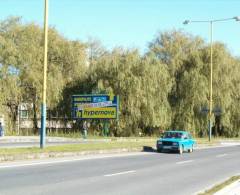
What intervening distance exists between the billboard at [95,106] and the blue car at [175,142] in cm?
1188

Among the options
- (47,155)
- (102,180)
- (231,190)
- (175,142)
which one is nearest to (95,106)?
(175,142)

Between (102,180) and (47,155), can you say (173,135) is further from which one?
(102,180)

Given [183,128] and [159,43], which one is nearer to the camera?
[183,128]

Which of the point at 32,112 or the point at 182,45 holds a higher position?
the point at 182,45

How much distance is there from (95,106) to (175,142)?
15066 millimetres

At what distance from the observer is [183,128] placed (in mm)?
55219

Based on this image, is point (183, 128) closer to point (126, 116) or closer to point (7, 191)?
point (126, 116)

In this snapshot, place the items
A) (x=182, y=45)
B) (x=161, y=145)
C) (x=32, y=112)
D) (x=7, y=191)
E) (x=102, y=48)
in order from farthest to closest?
1. (x=102, y=48)
2. (x=182, y=45)
3. (x=32, y=112)
4. (x=161, y=145)
5. (x=7, y=191)

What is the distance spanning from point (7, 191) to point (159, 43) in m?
50.6

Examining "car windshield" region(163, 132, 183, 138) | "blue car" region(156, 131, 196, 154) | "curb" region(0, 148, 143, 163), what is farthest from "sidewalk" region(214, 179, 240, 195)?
"car windshield" region(163, 132, 183, 138)

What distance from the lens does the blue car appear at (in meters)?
32.8

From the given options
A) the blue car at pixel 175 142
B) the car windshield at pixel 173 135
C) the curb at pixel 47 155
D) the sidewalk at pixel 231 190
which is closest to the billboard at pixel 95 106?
the car windshield at pixel 173 135

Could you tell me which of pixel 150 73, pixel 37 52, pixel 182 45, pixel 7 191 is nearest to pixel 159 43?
pixel 182 45

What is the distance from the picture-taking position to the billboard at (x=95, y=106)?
45812mm
